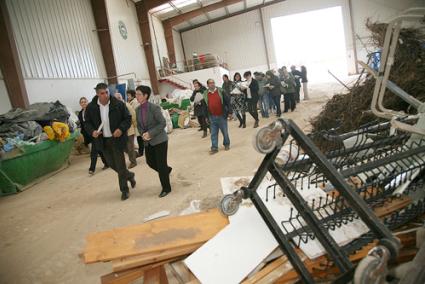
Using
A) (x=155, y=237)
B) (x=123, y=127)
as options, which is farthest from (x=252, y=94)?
(x=155, y=237)

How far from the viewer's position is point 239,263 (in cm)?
149

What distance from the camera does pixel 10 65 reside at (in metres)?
7.49

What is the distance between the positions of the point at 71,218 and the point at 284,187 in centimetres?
333

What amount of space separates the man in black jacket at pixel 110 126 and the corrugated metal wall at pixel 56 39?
5576 millimetres

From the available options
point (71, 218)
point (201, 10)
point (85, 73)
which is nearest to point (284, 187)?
point (71, 218)

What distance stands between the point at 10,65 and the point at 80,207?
5.42 meters

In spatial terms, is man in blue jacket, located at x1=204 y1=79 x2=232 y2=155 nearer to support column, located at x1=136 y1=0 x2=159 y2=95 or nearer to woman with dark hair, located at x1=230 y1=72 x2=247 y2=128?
woman with dark hair, located at x1=230 y1=72 x2=247 y2=128

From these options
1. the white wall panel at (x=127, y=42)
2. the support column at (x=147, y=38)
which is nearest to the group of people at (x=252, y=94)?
the white wall panel at (x=127, y=42)

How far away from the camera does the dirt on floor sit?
2729mm

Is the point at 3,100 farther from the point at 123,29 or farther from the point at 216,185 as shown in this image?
the point at 123,29

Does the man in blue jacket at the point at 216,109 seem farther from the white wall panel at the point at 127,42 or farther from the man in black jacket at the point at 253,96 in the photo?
the white wall panel at the point at 127,42

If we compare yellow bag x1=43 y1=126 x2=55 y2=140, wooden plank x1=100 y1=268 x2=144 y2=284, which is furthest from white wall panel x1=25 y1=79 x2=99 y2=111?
wooden plank x1=100 y1=268 x2=144 y2=284

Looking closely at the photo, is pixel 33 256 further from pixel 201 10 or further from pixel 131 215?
pixel 201 10

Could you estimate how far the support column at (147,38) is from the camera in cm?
1594
